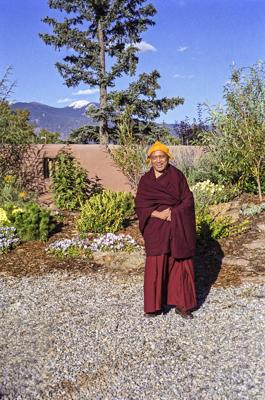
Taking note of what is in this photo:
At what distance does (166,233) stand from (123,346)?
3.63 feet

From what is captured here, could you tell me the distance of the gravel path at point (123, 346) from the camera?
325cm

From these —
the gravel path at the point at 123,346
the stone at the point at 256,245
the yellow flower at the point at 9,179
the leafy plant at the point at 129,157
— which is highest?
the leafy plant at the point at 129,157

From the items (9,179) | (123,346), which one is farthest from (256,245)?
(9,179)

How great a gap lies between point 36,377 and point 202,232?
12.8 feet

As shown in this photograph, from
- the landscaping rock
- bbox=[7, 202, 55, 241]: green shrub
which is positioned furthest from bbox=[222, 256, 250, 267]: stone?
bbox=[7, 202, 55, 241]: green shrub

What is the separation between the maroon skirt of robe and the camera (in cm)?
453

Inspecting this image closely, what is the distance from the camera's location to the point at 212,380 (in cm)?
332

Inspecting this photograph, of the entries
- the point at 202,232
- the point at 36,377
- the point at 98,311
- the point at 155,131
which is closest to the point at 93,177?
the point at 202,232

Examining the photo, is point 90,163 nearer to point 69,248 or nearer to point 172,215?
point 69,248

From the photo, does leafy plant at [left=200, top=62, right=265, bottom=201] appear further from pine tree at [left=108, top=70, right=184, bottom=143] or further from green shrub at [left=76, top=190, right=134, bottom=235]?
pine tree at [left=108, top=70, right=184, bottom=143]

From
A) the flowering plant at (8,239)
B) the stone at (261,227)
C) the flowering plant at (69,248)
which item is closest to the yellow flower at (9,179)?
the flowering plant at (8,239)

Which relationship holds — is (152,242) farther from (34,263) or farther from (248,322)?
(34,263)

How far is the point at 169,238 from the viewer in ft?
14.9

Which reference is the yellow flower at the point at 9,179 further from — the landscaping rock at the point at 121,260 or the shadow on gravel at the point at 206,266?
the shadow on gravel at the point at 206,266
